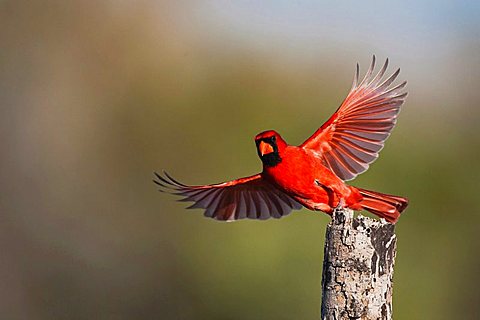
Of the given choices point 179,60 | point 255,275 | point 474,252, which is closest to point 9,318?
point 255,275

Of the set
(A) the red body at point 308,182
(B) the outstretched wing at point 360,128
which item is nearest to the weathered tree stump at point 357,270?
(A) the red body at point 308,182

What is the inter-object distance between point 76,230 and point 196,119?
79.9 inches

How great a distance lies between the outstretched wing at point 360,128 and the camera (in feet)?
18.4

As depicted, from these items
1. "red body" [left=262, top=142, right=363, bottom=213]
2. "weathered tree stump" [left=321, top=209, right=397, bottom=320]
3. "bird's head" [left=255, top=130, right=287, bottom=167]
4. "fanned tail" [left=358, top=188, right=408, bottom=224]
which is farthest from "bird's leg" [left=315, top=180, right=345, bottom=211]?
"weathered tree stump" [left=321, top=209, right=397, bottom=320]

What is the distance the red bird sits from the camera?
5207 mm

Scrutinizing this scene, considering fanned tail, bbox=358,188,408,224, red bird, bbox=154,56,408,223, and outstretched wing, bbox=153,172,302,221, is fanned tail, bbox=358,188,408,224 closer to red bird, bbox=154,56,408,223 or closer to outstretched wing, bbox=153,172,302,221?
red bird, bbox=154,56,408,223

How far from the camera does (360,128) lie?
5.62 m

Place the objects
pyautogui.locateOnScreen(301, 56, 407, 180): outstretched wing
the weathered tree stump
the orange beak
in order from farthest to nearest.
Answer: pyautogui.locateOnScreen(301, 56, 407, 180): outstretched wing
the orange beak
the weathered tree stump

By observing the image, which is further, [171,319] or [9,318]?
[9,318]

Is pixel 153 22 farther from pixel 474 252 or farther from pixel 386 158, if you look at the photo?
pixel 474 252

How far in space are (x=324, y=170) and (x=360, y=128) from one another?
0.50 meters

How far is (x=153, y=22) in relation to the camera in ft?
44.4

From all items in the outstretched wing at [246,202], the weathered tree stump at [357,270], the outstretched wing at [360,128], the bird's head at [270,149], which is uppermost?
the outstretched wing at [360,128]

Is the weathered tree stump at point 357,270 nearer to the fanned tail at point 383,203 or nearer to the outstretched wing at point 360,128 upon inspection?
the fanned tail at point 383,203
